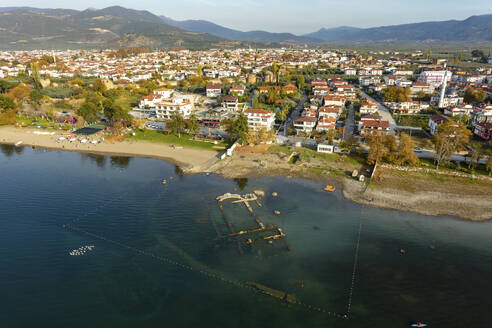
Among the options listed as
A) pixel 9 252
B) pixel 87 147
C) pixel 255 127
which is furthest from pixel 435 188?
pixel 87 147

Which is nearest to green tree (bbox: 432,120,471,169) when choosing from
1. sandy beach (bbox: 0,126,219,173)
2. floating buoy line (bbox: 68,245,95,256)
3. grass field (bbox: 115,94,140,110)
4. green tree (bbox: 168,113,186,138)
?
sandy beach (bbox: 0,126,219,173)

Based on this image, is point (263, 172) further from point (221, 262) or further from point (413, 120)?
point (413, 120)

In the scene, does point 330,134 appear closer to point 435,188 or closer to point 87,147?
point 435,188

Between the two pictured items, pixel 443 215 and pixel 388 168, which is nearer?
pixel 443 215

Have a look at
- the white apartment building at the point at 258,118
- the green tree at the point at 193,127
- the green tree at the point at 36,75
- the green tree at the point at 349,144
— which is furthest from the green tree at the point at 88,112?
the green tree at the point at 349,144

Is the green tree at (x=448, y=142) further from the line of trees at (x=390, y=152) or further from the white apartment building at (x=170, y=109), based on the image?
the white apartment building at (x=170, y=109)

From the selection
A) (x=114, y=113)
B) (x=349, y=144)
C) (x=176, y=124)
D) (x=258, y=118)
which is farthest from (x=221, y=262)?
(x=114, y=113)
